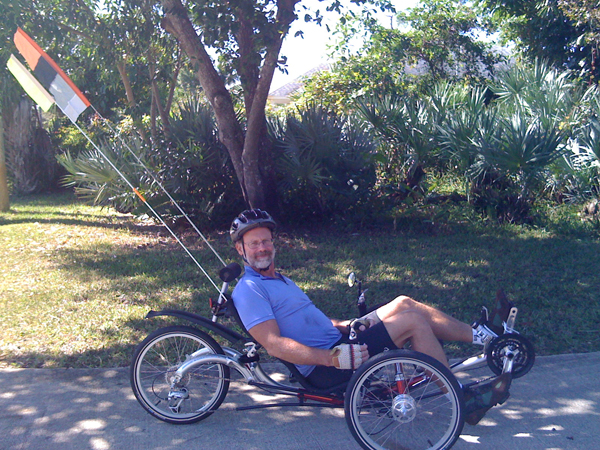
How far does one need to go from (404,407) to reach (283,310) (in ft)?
3.10

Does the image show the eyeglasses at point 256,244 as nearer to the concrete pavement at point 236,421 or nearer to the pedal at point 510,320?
the concrete pavement at point 236,421

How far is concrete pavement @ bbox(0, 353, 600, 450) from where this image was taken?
366cm

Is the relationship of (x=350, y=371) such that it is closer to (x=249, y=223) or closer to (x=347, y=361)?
(x=347, y=361)

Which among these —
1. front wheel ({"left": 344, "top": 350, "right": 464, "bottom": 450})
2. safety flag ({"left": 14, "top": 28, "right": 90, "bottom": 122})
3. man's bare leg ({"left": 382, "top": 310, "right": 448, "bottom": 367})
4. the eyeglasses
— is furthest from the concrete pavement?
safety flag ({"left": 14, "top": 28, "right": 90, "bottom": 122})

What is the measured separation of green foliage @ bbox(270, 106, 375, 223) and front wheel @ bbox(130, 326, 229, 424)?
5.58 meters

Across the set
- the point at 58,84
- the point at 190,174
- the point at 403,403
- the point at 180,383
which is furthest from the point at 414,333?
the point at 190,174

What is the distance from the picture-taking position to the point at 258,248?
3.82 m

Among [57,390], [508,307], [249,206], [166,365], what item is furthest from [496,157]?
[57,390]

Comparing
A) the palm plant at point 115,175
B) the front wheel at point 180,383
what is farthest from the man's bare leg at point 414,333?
the palm plant at point 115,175

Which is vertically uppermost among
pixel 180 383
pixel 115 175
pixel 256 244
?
pixel 115 175

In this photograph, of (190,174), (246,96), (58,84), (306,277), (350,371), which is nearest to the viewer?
(350,371)

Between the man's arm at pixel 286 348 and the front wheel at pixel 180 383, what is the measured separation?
1.64 feet

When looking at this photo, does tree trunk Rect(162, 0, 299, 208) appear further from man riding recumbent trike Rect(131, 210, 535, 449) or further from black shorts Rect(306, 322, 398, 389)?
black shorts Rect(306, 322, 398, 389)

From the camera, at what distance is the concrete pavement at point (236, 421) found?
3.66 metres
